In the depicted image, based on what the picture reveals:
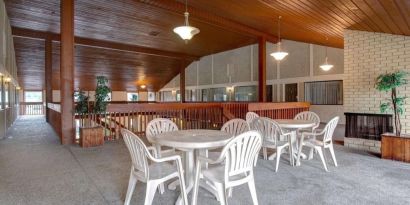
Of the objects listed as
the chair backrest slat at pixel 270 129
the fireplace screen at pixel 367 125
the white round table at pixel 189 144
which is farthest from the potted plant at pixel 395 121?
the white round table at pixel 189 144

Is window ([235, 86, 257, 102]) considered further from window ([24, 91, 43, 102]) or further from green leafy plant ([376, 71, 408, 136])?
window ([24, 91, 43, 102])

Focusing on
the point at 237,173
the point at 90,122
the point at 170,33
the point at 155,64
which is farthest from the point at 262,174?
the point at 155,64

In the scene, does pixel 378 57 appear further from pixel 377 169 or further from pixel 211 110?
pixel 211 110

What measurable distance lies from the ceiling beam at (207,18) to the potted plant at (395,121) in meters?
4.33

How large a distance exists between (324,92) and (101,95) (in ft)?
27.2

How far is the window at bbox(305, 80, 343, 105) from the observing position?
8.97 meters

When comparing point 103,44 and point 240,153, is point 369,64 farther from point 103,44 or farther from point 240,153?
point 103,44

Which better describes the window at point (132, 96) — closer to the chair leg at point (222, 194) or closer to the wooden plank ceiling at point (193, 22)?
the wooden plank ceiling at point (193, 22)

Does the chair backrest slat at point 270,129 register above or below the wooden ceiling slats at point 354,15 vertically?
below

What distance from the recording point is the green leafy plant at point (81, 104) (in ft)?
17.7

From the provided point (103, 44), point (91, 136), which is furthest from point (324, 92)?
point (103, 44)

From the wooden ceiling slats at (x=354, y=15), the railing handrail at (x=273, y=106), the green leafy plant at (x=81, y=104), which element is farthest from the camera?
the railing handrail at (x=273, y=106)

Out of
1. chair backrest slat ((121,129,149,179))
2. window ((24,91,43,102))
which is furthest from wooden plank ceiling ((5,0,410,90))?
chair backrest slat ((121,129,149,179))

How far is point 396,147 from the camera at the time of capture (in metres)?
4.09
